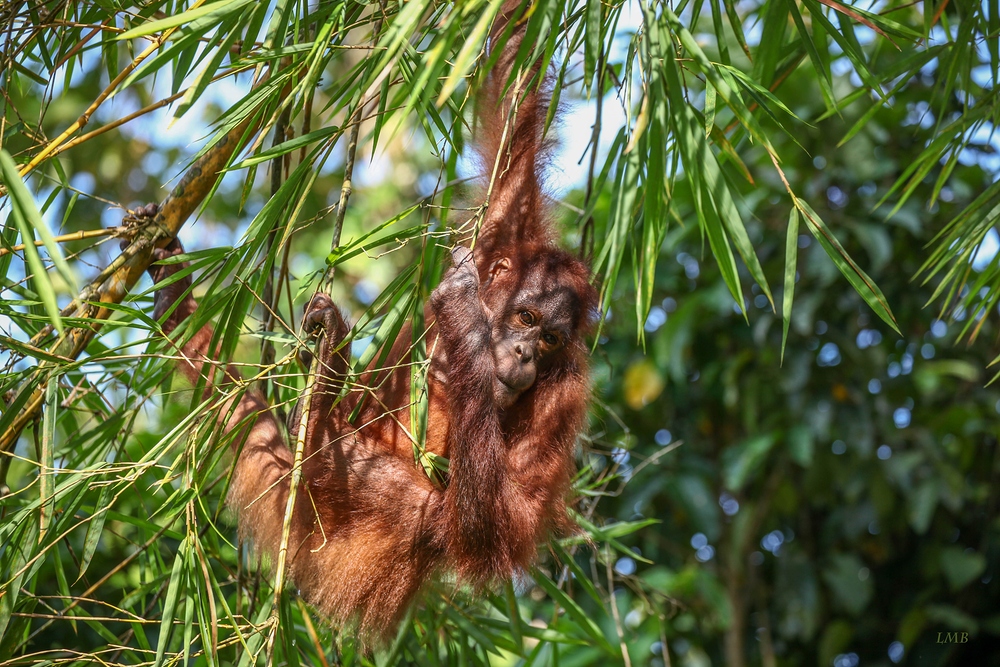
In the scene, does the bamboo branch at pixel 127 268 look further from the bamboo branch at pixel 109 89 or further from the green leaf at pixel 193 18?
the green leaf at pixel 193 18

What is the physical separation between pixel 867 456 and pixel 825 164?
164 cm

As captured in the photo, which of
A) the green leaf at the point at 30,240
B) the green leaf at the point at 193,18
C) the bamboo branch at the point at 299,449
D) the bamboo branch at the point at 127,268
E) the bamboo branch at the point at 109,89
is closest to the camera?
the green leaf at the point at 30,240

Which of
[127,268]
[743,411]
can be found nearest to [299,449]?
[127,268]

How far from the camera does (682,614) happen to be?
4.88m

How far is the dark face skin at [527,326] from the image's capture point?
2682 millimetres

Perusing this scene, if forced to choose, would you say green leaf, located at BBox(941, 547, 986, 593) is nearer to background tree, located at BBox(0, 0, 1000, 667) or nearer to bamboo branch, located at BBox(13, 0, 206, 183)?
background tree, located at BBox(0, 0, 1000, 667)

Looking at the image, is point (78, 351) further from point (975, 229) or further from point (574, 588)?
point (574, 588)

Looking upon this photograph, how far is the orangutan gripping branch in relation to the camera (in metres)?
2.48

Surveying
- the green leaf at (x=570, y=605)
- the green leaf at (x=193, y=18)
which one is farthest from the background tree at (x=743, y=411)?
the green leaf at (x=193, y=18)

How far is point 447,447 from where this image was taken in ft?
9.25

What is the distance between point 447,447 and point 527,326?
0.48m

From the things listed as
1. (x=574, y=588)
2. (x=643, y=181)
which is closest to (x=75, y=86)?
(x=574, y=588)

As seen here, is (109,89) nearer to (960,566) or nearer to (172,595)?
(172,595)

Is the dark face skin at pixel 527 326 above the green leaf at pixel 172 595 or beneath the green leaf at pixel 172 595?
above
